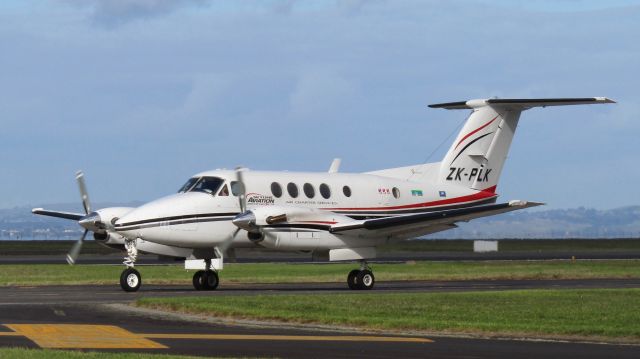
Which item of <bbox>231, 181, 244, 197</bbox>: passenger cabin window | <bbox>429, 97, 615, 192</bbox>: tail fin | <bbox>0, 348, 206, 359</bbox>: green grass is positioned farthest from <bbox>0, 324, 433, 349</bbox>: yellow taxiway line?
<bbox>429, 97, 615, 192</bbox>: tail fin

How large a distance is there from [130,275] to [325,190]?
6864 mm

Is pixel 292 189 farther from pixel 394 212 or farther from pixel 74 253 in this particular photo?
pixel 74 253

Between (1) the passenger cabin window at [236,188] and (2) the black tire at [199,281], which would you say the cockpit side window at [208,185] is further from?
(2) the black tire at [199,281]

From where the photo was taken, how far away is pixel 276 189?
3572 centimetres

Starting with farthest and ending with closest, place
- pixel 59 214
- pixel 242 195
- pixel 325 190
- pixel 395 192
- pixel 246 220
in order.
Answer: pixel 59 214 < pixel 395 192 < pixel 325 190 < pixel 242 195 < pixel 246 220

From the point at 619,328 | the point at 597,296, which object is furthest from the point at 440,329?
the point at 597,296

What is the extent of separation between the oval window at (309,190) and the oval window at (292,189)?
1.03 feet

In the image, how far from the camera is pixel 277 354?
57.1 feet

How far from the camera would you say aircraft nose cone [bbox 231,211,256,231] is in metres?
34.1

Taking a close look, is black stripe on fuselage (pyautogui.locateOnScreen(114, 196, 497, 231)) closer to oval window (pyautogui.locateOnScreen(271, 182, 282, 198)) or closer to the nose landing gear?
oval window (pyautogui.locateOnScreen(271, 182, 282, 198))

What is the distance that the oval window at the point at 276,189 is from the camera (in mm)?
35625

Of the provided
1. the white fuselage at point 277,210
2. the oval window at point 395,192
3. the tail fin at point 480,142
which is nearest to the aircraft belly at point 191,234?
the white fuselage at point 277,210

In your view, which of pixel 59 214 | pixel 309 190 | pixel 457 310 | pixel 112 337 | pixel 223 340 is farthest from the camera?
pixel 59 214

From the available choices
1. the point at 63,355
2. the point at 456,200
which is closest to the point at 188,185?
the point at 456,200
